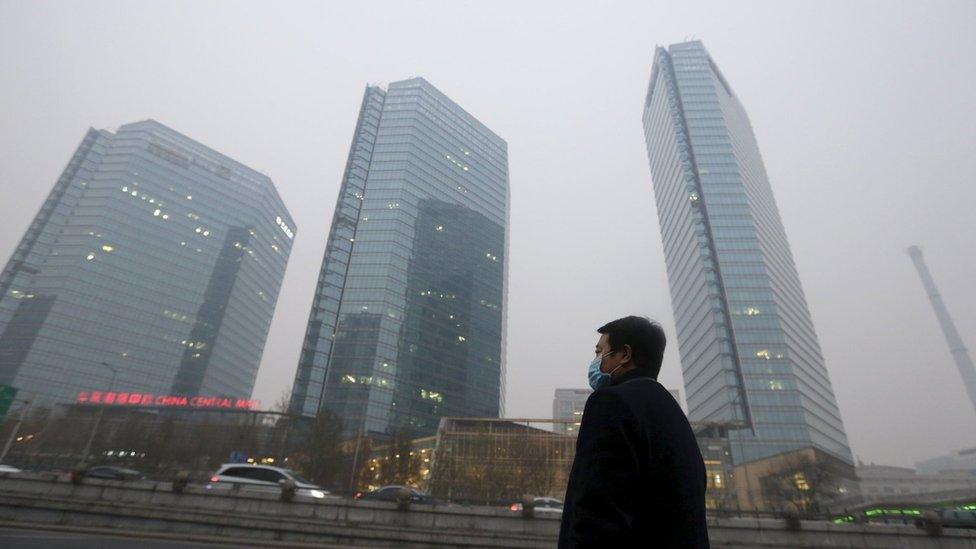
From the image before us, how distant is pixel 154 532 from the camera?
1609cm

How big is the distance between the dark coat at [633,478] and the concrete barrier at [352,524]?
16222 millimetres

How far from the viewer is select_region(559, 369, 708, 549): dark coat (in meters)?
2.10

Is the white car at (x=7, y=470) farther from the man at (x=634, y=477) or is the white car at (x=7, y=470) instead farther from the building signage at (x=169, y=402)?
the building signage at (x=169, y=402)

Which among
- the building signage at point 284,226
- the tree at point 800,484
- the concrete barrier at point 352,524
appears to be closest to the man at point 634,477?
the concrete barrier at point 352,524

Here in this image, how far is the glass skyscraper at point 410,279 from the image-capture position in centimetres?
10306

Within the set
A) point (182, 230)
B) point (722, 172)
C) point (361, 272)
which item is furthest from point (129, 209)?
point (722, 172)

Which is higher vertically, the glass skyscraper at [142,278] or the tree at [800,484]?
the glass skyscraper at [142,278]

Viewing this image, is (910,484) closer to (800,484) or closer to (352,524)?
(800,484)

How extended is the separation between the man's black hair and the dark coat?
367 millimetres

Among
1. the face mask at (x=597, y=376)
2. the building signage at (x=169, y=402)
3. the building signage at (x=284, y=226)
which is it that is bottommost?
the face mask at (x=597, y=376)

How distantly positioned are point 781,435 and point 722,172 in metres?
64.7

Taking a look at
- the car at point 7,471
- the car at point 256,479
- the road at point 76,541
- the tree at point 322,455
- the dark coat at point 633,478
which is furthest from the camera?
the tree at point 322,455

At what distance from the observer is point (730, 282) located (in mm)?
104750

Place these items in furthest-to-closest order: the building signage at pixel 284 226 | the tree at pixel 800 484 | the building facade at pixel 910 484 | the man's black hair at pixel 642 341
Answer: the building signage at pixel 284 226, the building facade at pixel 910 484, the tree at pixel 800 484, the man's black hair at pixel 642 341
